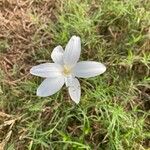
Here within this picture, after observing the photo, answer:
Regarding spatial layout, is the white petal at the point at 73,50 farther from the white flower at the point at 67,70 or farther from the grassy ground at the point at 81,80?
the grassy ground at the point at 81,80

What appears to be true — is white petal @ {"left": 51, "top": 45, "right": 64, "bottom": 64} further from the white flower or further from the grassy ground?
the grassy ground

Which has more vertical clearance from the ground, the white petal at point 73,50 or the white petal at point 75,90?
the white petal at point 73,50

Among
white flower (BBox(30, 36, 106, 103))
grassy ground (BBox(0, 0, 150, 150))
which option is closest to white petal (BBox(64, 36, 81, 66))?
white flower (BBox(30, 36, 106, 103))

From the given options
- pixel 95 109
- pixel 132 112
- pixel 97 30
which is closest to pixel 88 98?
pixel 95 109

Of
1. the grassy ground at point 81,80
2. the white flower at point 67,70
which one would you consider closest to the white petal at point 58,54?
the white flower at point 67,70
